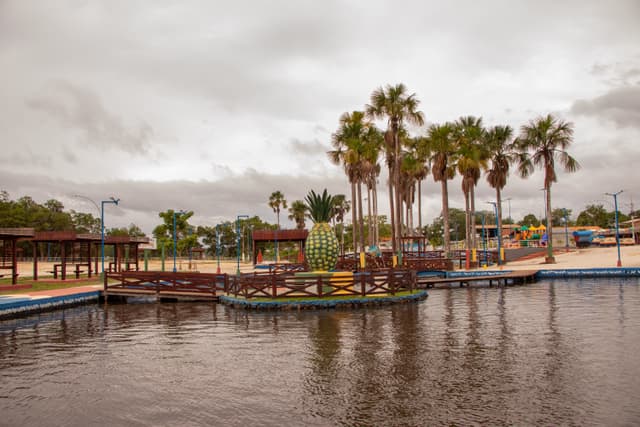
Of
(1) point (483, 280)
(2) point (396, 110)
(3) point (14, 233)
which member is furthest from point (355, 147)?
(3) point (14, 233)

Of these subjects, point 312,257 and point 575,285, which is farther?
point 575,285

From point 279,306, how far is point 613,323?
13.9 metres

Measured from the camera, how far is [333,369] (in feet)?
38.0

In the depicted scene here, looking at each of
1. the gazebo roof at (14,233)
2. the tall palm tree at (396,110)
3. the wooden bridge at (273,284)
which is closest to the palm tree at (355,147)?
the tall palm tree at (396,110)

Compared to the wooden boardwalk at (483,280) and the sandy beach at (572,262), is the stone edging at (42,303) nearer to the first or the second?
the sandy beach at (572,262)

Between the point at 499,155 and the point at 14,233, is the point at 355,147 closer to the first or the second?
the point at 499,155

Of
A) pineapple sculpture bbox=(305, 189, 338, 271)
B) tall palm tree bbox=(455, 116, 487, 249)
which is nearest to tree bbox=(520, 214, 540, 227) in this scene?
tall palm tree bbox=(455, 116, 487, 249)

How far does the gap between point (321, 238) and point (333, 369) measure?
15.3 metres

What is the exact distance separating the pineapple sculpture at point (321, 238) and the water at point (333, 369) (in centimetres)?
636

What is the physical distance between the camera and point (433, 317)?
1959 cm

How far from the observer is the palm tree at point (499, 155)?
49.4m

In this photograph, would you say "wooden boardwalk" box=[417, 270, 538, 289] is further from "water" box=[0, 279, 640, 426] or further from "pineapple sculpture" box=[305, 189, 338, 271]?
"water" box=[0, 279, 640, 426]

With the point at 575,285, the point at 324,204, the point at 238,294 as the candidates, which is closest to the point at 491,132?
the point at 575,285

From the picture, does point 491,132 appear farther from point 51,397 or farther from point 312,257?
point 51,397
